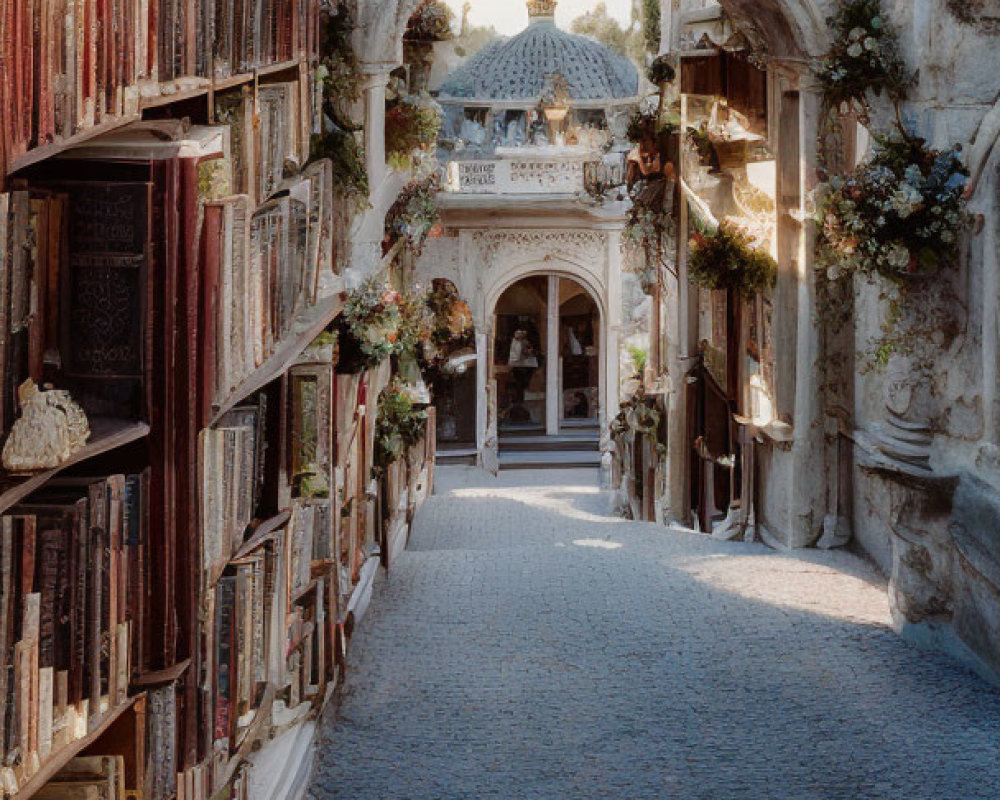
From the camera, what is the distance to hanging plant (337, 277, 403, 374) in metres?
6.24

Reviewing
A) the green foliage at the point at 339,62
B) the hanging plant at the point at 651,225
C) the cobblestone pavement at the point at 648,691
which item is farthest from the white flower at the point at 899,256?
the hanging plant at the point at 651,225

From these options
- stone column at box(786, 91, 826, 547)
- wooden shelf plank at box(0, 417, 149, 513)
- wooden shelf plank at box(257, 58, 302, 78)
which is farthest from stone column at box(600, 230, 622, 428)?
wooden shelf plank at box(0, 417, 149, 513)

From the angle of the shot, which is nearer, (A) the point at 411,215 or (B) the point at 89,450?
(B) the point at 89,450

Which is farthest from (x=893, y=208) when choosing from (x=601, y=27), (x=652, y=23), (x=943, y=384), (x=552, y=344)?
(x=601, y=27)

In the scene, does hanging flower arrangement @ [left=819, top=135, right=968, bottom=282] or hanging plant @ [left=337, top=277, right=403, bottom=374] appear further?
hanging plant @ [left=337, top=277, right=403, bottom=374]

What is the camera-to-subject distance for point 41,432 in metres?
1.90

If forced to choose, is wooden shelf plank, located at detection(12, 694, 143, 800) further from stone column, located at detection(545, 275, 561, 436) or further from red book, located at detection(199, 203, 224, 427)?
stone column, located at detection(545, 275, 561, 436)

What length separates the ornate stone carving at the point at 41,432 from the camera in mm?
1869

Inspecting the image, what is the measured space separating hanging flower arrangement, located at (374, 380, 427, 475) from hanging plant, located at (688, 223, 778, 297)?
2.56m

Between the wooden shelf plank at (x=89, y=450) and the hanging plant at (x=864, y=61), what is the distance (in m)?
5.27

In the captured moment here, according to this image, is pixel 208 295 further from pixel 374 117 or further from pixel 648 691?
pixel 374 117

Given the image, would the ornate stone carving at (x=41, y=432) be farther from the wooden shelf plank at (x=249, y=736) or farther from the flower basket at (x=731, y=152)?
the flower basket at (x=731, y=152)

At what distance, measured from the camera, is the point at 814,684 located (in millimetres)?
5734

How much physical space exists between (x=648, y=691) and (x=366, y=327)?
2186 mm
